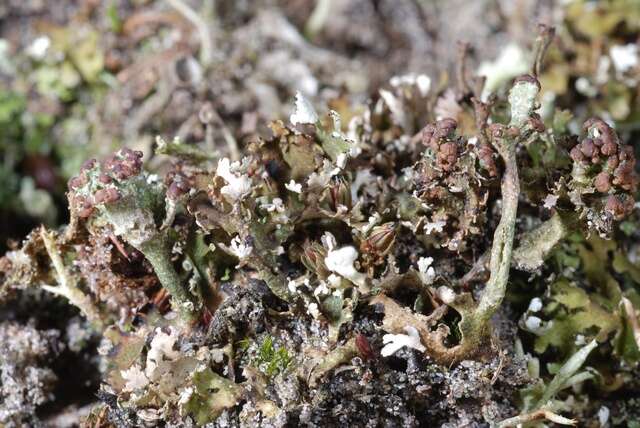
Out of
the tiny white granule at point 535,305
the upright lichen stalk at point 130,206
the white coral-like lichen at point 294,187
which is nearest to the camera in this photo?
the upright lichen stalk at point 130,206

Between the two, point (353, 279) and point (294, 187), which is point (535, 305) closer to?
point (353, 279)

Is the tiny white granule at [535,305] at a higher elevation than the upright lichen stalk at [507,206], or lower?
lower

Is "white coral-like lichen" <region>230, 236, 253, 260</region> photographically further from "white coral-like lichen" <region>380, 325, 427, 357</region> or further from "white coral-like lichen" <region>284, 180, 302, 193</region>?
"white coral-like lichen" <region>380, 325, 427, 357</region>

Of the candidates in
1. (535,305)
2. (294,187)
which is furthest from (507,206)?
(294,187)

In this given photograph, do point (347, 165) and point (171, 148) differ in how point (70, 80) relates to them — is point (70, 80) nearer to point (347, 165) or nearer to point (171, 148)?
point (171, 148)

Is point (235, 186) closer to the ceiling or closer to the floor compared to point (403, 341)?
closer to the ceiling

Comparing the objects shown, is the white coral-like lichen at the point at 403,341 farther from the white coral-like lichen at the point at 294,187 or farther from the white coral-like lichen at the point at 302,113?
the white coral-like lichen at the point at 302,113

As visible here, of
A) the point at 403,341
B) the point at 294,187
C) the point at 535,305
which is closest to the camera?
the point at 403,341

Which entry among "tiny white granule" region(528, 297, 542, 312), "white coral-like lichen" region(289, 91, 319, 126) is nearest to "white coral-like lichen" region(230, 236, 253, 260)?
"white coral-like lichen" region(289, 91, 319, 126)

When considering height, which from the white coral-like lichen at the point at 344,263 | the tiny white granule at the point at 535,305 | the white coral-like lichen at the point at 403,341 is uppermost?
the white coral-like lichen at the point at 344,263

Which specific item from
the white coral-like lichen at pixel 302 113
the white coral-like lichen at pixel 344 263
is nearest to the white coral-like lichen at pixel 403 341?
the white coral-like lichen at pixel 344 263
